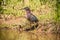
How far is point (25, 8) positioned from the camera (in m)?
6.53

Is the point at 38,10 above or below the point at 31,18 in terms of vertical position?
above

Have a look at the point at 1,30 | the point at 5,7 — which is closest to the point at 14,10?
the point at 5,7

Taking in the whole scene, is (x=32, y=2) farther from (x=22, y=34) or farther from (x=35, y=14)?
(x=22, y=34)

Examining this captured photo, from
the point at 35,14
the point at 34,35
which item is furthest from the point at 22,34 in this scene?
the point at 35,14

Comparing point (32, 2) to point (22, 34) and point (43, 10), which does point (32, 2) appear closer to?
point (43, 10)

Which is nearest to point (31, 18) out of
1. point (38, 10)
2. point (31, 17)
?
point (31, 17)

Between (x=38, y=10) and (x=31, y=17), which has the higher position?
(x=38, y=10)

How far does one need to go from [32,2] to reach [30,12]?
254mm

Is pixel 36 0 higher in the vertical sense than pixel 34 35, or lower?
higher

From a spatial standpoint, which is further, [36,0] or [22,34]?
[36,0]

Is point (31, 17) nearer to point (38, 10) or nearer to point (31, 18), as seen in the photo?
point (31, 18)

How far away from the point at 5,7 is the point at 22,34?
37.7 inches

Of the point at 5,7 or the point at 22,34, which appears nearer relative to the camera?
the point at 22,34

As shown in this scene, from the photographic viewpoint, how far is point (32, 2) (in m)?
6.49
